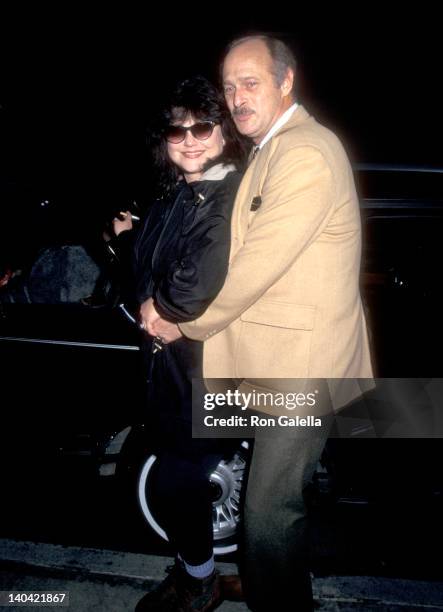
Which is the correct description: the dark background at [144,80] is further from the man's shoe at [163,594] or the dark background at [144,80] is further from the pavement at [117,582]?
the man's shoe at [163,594]

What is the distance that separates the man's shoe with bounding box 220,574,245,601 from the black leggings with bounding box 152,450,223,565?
333 mm

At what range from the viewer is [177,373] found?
161 cm

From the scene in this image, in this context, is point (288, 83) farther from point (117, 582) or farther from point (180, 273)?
point (117, 582)

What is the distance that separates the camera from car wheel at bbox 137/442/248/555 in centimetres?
240

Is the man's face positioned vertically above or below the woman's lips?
above

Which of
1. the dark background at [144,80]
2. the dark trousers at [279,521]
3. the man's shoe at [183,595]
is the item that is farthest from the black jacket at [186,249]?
the man's shoe at [183,595]

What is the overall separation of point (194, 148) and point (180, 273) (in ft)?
1.86

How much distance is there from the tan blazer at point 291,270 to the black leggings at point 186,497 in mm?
477

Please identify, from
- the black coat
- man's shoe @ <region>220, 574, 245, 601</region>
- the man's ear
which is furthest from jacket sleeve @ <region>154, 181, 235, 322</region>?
man's shoe @ <region>220, 574, 245, 601</region>

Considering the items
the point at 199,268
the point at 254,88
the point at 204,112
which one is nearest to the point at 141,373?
the point at 199,268

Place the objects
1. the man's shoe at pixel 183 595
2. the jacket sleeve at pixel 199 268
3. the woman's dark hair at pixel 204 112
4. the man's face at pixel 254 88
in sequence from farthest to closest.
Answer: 1. the man's shoe at pixel 183 595
2. the woman's dark hair at pixel 204 112
3. the man's face at pixel 254 88
4. the jacket sleeve at pixel 199 268

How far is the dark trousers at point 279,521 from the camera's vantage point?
1.55 metres

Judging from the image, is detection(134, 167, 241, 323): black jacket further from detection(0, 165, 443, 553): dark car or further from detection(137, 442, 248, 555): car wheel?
detection(137, 442, 248, 555): car wheel

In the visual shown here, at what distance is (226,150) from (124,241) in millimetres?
635
